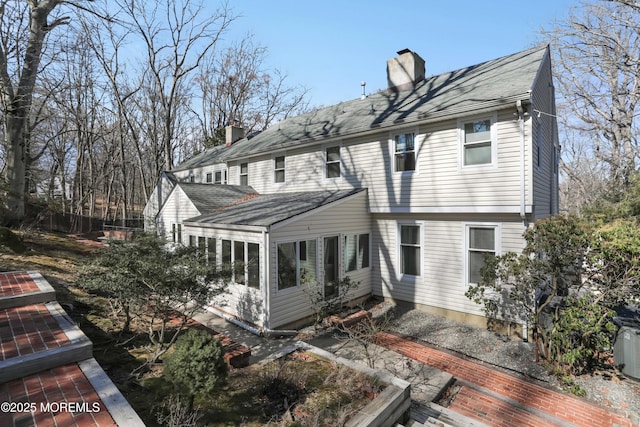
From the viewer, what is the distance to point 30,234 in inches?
516

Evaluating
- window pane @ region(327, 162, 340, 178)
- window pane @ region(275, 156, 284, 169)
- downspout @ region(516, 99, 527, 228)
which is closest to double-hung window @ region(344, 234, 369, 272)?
window pane @ region(327, 162, 340, 178)

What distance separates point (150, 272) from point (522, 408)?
290 inches

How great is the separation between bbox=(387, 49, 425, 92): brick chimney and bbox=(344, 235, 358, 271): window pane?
24.4ft

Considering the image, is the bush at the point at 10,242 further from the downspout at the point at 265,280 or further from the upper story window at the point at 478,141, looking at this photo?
the upper story window at the point at 478,141

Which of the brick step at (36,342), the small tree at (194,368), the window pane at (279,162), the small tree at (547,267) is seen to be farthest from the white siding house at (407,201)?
the brick step at (36,342)

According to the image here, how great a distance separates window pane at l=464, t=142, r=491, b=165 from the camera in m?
8.59

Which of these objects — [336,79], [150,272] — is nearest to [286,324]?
[150,272]

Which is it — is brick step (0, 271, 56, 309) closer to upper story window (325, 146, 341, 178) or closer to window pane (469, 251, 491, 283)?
upper story window (325, 146, 341, 178)

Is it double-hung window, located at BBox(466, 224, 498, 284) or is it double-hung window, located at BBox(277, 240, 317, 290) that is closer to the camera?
double-hung window, located at BBox(277, 240, 317, 290)

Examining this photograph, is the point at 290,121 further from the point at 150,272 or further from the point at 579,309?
the point at 579,309

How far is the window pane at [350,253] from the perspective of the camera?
1041 cm

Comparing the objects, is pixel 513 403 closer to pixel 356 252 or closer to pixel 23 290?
pixel 356 252

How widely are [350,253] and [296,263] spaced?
2.41 meters

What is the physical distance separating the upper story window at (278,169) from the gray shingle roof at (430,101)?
24.0 inches
